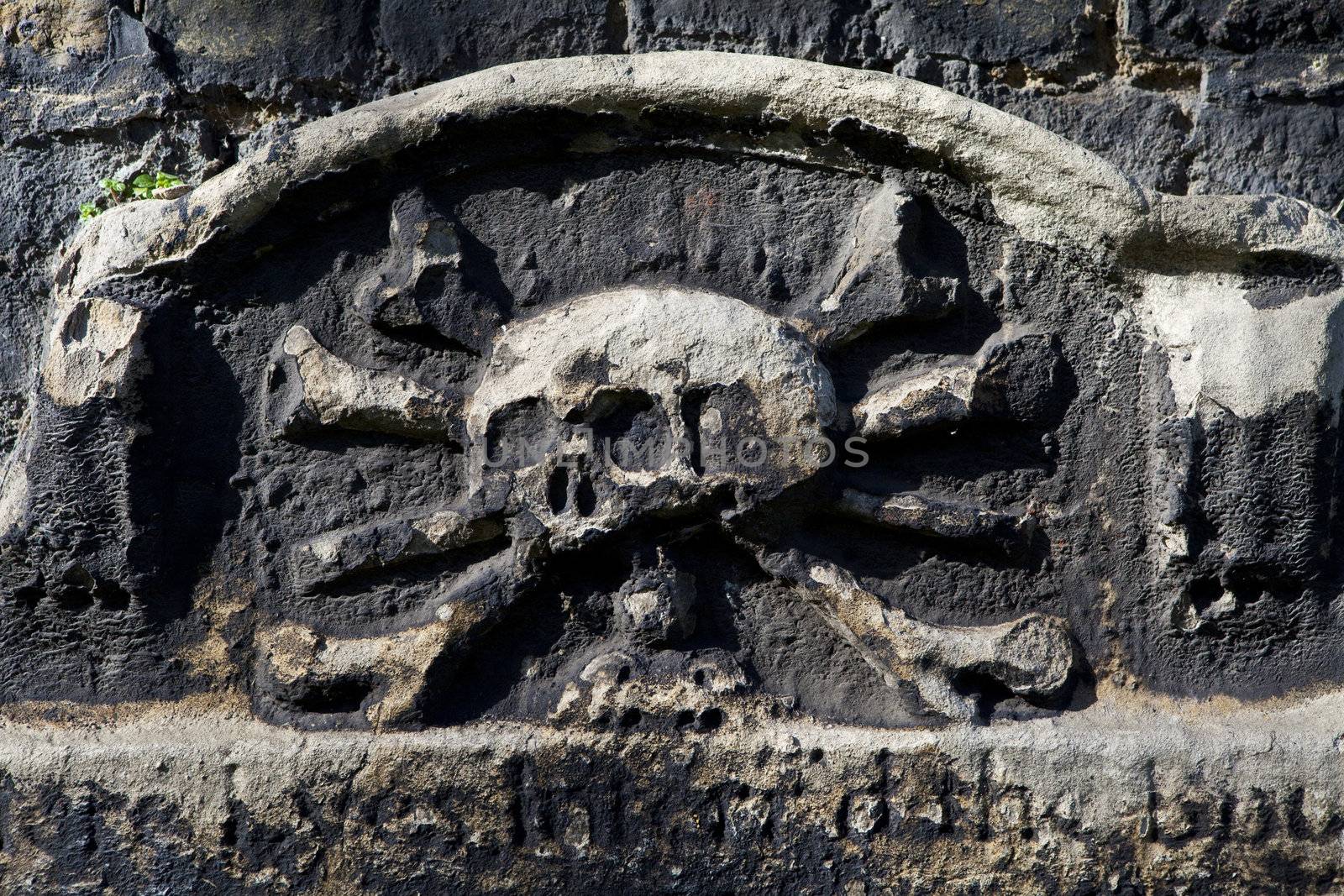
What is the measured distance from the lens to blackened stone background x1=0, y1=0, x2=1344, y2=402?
1.73 m

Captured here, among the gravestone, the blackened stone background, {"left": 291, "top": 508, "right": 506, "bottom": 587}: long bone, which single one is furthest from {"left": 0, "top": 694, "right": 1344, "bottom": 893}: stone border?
the blackened stone background

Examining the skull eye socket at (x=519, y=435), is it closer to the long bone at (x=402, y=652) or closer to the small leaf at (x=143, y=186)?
the long bone at (x=402, y=652)

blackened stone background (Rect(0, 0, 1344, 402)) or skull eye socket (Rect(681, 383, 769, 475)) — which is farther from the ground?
blackened stone background (Rect(0, 0, 1344, 402))

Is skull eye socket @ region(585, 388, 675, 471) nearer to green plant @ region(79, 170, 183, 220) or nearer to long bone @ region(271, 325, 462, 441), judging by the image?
long bone @ region(271, 325, 462, 441)

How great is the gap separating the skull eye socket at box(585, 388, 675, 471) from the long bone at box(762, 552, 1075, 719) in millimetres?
235

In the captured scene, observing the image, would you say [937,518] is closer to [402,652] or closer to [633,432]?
[633,432]

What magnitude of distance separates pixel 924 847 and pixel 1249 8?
4.33ft

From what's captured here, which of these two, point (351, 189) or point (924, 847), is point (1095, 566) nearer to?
point (924, 847)

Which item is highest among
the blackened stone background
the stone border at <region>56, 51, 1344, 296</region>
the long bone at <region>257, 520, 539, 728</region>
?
the blackened stone background

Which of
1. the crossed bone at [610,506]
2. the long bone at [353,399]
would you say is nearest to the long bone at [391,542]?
the crossed bone at [610,506]

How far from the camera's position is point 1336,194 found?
1728mm

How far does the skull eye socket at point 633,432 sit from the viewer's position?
1582 millimetres

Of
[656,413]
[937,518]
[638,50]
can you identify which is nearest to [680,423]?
[656,413]

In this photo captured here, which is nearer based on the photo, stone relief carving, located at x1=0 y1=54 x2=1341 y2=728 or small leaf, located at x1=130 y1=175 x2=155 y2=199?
stone relief carving, located at x1=0 y1=54 x2=1341 y2=728
